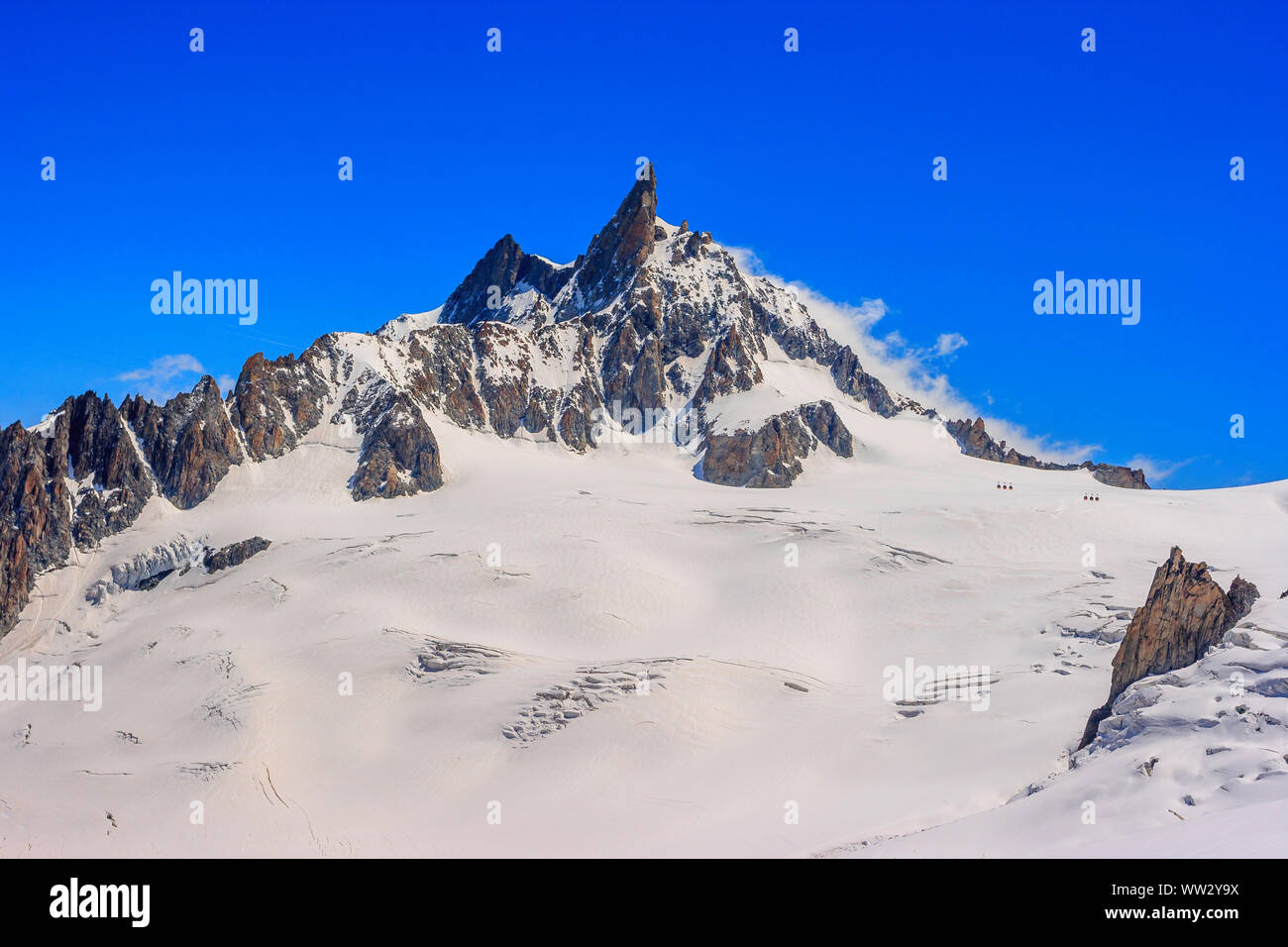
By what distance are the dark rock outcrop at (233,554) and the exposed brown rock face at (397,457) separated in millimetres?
18743

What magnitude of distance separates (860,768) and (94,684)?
173 ft

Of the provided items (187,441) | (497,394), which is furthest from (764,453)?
(187,441)

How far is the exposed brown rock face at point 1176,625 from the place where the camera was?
39.0 metres

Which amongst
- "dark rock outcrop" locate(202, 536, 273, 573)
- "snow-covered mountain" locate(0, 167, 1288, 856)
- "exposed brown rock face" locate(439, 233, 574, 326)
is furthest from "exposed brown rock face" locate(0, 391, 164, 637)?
"exposed brown rock face" locate(439, 233, 574, 326)

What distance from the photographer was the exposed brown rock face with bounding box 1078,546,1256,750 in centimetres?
3903

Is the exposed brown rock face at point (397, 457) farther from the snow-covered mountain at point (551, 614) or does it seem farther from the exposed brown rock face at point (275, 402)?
the exposed brown rock face at point (275, 402)

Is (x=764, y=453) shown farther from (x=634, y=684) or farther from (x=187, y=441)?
(x=634, y=684)

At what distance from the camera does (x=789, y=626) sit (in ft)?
235

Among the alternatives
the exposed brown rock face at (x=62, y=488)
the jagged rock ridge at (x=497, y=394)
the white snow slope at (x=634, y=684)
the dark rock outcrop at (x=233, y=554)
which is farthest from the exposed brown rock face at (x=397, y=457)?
the exposed brown rock face at (x=62, y=488)

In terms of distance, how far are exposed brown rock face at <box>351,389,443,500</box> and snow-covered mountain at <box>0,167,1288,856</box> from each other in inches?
13.7

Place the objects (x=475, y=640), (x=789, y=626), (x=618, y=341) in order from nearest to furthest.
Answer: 1. (x=475, y=640)
2. (x=789, y=626)
3. (x=618, y=341)

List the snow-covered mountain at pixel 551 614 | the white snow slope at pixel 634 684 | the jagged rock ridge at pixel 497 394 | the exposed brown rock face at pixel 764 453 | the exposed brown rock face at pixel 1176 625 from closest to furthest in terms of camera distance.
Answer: the white snow slope at pixel 634 684, the exposed brown rock face at pixel 1176 625, the snow-covered mountain at pixel 551 614, the jagged rock ridge at pixel 497 394, the exposed brown rock face at pixel 764 453
